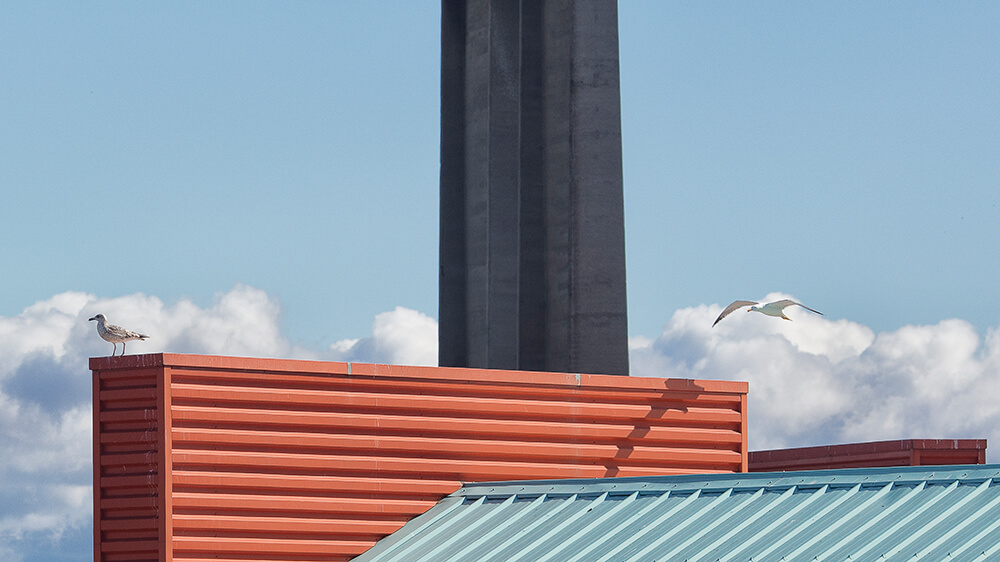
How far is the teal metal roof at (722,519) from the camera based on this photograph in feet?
42.7

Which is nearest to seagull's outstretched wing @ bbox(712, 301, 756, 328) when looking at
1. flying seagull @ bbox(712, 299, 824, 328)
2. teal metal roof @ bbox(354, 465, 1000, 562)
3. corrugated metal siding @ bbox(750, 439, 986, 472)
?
flying seagull @ bbox(712, 299, 824, 328)

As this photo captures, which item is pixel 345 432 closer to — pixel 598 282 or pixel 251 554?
pixel 251 554

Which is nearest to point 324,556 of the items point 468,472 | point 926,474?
point 468,472

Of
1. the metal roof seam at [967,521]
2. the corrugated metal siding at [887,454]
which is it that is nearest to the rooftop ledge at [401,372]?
the metal roof seam at [967,521]

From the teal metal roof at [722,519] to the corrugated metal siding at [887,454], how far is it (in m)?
10.6

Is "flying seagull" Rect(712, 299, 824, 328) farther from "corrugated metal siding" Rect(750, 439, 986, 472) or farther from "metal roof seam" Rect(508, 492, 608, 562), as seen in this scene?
"corrugated metal siding" Rect(750, 439, 986, 472)

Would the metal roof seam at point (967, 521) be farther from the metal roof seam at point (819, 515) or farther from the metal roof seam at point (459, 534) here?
the metal roof seam at point (459, 534)

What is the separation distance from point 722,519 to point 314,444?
512 cm

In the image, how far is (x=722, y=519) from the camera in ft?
47.8

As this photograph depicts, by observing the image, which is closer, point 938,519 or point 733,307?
point 938,519

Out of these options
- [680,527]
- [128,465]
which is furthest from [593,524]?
[128,465]

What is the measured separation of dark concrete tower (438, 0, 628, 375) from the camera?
23891 mm

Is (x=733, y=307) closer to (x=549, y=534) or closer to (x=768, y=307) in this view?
(x=768, y=307)

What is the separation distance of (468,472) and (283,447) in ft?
8.32
